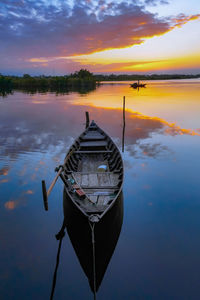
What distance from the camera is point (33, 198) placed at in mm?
10758

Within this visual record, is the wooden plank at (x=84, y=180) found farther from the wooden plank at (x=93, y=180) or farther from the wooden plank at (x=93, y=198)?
the wooden plank at (x=93, y=198)

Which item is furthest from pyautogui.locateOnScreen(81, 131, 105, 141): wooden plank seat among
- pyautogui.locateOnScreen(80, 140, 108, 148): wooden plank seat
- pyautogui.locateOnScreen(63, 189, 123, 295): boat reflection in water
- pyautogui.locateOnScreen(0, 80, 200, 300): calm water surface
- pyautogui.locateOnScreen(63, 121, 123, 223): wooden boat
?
pyautogui.locateOnScreen(63, 189, 123, 295): boat reflection in water

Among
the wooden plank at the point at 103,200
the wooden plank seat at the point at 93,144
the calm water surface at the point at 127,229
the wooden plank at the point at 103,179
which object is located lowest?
the calm water surface at the point at 127,229

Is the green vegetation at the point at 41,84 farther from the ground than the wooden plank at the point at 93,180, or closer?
farther from the ground

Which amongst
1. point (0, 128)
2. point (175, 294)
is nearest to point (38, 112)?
point (0, 128)

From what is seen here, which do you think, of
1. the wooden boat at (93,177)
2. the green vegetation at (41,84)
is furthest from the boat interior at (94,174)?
the green vegetation at (41,84)

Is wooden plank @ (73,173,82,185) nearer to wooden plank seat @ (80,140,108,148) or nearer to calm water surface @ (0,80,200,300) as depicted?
calm water surface @ (0,80,200,300)

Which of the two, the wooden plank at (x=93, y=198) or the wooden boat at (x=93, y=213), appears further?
the wooden plank at (x=93, y=198)

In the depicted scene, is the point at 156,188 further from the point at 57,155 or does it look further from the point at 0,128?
the point at 0,128

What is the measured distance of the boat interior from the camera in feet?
26.1

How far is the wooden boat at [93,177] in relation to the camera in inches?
288

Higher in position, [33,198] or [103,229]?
[103,229]

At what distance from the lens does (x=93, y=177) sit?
10.1 m

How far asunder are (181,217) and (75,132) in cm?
1724
